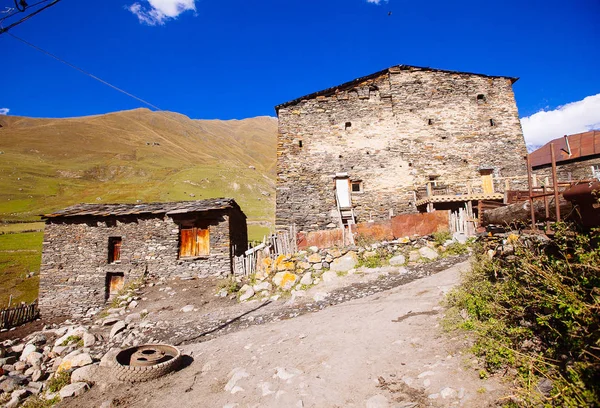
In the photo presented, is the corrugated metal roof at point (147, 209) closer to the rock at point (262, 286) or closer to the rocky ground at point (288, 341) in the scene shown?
the rocky ground at point (288, 341)

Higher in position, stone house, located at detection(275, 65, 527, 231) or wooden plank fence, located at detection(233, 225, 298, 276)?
stone house, located at detection(275, 65, 527, 231)

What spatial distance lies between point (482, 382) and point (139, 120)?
533 ft

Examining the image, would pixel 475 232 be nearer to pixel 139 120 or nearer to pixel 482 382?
pixel 482 382

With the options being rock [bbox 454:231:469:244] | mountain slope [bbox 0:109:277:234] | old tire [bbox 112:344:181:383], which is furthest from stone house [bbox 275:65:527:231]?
mountain slope [bbox 0:109:277:234]

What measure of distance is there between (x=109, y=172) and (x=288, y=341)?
78.1m

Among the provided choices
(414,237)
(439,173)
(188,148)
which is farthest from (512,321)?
(188,148)

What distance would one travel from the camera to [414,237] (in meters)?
12.1

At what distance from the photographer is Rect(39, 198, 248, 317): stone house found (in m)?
14.7

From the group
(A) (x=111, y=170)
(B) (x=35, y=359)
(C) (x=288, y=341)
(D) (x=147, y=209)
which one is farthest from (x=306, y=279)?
(A) (x=111, y=170)

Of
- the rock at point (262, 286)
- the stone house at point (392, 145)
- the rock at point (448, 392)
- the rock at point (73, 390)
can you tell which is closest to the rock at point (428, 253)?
the stone house at point (392, 145)

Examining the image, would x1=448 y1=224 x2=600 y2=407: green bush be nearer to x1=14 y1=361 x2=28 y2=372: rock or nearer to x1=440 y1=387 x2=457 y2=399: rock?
x1=440 y1=387 x2=457 y2=399: rock

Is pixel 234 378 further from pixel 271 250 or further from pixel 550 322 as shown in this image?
pixel 271 250

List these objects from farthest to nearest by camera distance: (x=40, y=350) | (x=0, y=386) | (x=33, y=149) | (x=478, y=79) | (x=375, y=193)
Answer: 1. (x=33, y=149)
2. (x=478, y=79)
3. (x=375, y=193)
4. (x=40, y=350)
5. (x=0, y=386)

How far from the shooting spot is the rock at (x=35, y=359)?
843 centimetres
